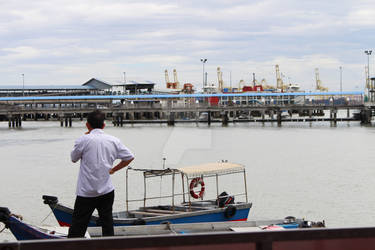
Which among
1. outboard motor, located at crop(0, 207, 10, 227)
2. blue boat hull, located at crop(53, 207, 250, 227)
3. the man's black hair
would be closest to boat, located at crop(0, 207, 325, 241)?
outboard motor, located at crop(0, 207, 10, 227)

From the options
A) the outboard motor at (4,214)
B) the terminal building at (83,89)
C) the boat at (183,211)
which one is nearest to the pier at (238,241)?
the outboard motor at (4,214)

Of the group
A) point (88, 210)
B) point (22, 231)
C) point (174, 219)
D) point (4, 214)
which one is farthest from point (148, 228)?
point (88, 210)

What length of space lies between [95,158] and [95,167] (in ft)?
0.37

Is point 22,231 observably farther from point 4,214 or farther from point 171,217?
point 171,217

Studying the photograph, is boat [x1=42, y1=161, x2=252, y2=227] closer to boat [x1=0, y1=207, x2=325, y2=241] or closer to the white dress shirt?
boat [x1=0, y1=207, x2=325, y2=241]

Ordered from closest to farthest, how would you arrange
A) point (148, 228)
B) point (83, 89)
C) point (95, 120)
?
point (95, 120), point (148, 228), point (83, 89)

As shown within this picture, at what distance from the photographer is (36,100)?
4503 inches

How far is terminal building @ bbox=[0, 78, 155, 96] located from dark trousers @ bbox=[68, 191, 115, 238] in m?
143

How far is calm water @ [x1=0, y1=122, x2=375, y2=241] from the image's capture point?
22.8 m

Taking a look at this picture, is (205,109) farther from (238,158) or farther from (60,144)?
(238,158)

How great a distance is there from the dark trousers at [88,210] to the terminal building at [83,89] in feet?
468

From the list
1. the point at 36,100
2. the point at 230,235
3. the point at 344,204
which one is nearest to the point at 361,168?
the point at 344,204

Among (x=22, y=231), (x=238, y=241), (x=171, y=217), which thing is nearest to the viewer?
(x=238, y=241)

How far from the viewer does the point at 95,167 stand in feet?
→ 23.4
